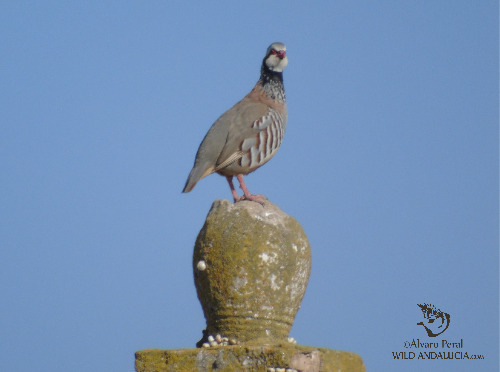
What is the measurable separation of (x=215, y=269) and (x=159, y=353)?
1198 millimetres

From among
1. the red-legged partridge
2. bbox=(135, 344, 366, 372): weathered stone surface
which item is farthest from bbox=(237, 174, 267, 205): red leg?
bbox=(135, 344, 366, 372): weathered stone surface

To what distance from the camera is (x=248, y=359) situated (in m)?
8.66

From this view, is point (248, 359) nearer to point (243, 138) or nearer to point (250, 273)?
point (250, 273)

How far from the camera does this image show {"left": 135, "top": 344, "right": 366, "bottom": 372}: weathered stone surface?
8.48 meters

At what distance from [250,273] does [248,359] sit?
1090 mm

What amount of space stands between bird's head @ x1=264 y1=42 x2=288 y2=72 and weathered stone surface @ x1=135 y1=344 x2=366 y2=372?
17.5 feet

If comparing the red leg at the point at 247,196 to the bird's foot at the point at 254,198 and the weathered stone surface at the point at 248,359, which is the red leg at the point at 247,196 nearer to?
the bird's foot at the point at 254,198

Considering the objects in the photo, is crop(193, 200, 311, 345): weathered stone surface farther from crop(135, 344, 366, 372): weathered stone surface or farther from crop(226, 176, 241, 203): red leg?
crop(226, 176, 241, 203): red leg

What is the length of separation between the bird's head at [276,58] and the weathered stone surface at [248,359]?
17.5 ft

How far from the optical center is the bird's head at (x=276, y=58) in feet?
41.0

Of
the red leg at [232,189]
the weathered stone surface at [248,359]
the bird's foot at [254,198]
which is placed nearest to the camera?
the weathered stone surface at [248,359]

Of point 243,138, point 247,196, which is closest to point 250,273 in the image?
point 247,196

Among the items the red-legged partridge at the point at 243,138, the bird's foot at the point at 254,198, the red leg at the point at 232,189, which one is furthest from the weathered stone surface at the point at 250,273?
the red-legged partridge at the point at 243,138

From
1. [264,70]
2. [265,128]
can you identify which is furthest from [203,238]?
[264,70]
